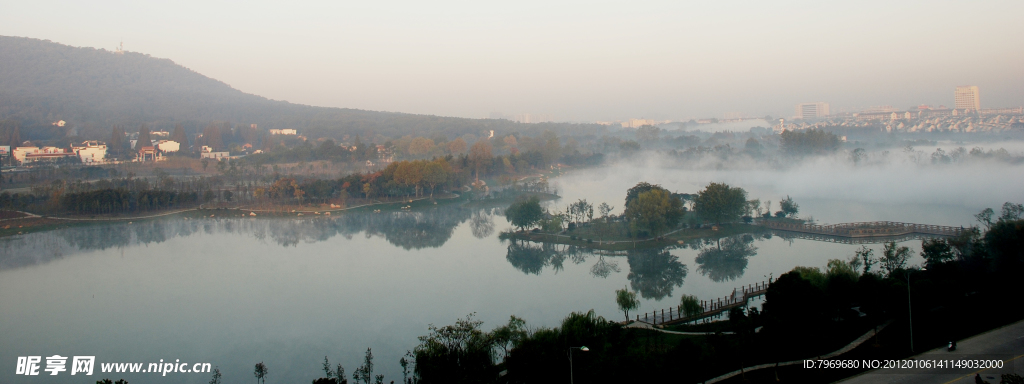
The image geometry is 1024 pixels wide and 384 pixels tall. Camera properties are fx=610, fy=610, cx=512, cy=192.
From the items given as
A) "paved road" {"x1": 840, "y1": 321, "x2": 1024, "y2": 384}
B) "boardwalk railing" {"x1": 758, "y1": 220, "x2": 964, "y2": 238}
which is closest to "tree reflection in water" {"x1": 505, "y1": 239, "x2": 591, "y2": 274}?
"boardwalk railing" {"x1": 758, "y1": 220, "x2": 964, "y2": 238}

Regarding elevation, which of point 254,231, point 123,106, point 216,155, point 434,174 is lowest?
point 254,231

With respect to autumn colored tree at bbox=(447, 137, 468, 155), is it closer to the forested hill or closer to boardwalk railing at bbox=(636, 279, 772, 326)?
the forested hill

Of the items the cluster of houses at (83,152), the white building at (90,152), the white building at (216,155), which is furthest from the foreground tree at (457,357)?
the white building at (216,155)

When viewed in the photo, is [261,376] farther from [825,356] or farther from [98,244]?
[98,244]

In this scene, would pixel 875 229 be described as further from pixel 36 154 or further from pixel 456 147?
pixel 36 154

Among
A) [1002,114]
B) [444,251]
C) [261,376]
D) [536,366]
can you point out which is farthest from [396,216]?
[1002,114]

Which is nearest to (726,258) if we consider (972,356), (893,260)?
(893,260)

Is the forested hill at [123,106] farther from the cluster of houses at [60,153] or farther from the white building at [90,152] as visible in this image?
the cluster of houses at [60,153]
